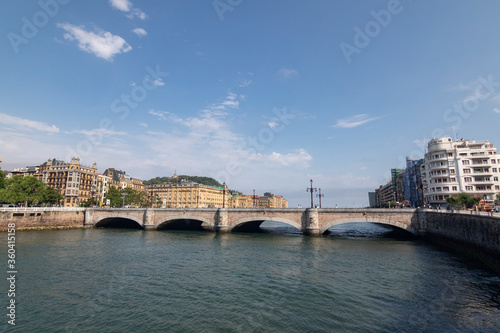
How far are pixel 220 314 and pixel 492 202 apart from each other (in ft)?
282

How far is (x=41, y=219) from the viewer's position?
6194cm

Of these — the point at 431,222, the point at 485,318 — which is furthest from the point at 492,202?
the point at 485,318

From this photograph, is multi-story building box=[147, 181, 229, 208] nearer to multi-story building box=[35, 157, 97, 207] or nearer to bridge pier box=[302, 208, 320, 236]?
multi-story building box=[35, 157, 97, 207]

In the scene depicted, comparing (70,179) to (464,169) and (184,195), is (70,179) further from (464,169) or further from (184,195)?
(464,169)

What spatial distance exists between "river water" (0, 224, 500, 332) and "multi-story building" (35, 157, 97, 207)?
83.4 meters

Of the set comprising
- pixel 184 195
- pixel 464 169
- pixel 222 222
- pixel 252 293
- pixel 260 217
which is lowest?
pixel 252 293

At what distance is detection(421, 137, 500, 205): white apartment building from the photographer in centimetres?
7125

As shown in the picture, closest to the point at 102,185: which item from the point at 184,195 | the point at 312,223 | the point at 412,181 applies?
the point at 184,195

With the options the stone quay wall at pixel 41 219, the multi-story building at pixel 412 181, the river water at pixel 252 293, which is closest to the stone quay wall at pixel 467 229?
the river water at pixel 252 293

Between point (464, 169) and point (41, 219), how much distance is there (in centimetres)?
11163

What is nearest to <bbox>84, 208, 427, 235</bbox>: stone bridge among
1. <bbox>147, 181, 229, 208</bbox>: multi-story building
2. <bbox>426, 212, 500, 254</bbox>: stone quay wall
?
<bbox>426, 212, 500, 254</bbox>: stone quay wall

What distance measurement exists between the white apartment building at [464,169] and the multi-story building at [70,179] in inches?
4686

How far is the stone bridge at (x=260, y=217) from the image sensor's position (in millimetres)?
49688

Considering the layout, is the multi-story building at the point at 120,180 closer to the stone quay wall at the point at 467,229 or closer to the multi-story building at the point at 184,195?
the multi-story building at the point at 184,195
